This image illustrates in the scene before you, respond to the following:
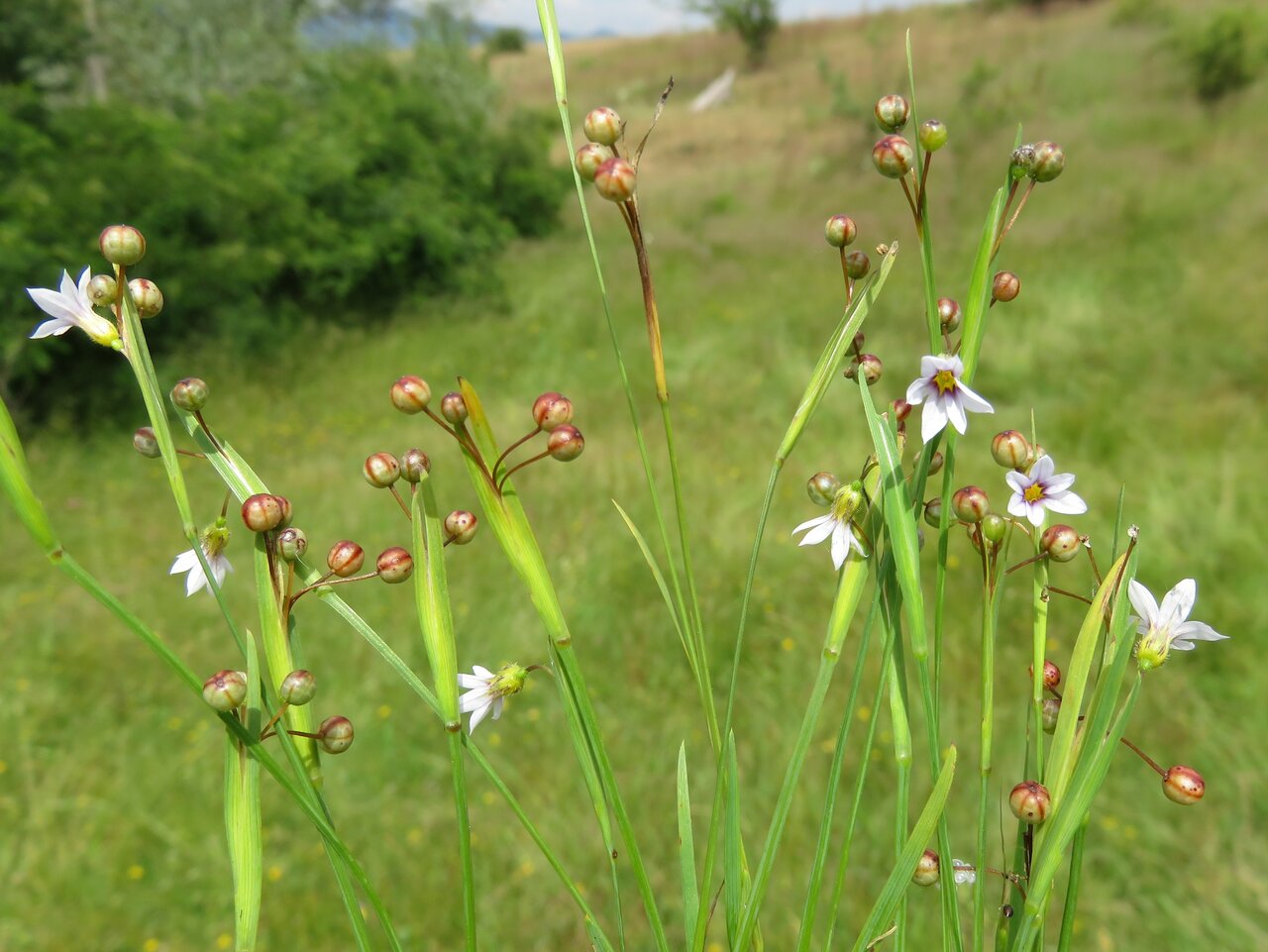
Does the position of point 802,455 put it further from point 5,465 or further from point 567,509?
point 5,465

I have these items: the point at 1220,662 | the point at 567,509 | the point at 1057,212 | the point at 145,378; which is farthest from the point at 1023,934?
the point at 1057,212

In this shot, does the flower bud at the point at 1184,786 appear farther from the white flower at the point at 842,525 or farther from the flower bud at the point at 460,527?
the flower bud at the point at 460,527

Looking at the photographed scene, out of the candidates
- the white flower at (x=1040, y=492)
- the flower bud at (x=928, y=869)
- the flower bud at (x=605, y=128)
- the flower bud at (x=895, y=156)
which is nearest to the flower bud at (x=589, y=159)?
the flower bud at (x=605, y=128)

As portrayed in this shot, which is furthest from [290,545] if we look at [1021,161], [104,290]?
[1021,161]

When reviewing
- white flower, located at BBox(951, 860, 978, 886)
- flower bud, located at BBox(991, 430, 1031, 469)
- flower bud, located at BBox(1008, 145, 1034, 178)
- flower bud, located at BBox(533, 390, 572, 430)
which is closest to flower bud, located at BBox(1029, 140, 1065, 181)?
flower bud, located at BBox(1008, 145, 1034, 178)

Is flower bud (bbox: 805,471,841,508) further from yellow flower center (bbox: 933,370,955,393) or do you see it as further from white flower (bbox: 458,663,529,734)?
white flower (bbox: 458,663,529,734)

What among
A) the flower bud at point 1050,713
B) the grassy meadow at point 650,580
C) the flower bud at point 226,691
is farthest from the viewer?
the grassy meadow at point 650,580
